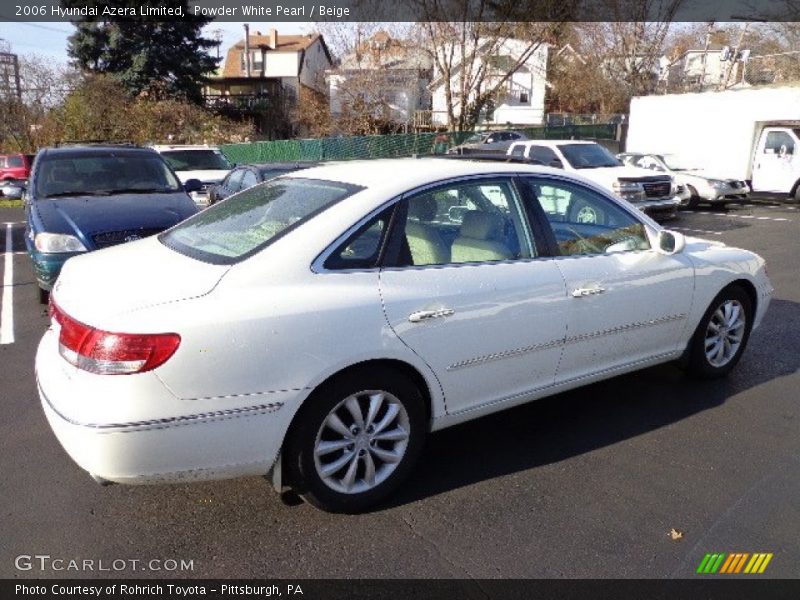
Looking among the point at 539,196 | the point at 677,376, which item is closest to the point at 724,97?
the point at 677,376

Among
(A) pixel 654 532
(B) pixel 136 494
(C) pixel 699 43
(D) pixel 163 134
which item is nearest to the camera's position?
(A) pixel 654 532

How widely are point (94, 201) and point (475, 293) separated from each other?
486 cm

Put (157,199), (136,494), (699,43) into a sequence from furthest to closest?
(699,43) < (157,199) < (136,494)

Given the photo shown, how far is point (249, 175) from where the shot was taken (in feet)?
32.8

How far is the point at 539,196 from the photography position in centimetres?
360

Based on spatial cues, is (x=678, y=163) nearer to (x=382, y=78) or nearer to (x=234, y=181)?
(x=234, y=181)

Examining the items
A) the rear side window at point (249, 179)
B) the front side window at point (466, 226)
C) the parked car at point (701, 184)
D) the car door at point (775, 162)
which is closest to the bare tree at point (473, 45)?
the parked car at point (701, 184)

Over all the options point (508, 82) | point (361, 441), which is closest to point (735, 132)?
point (361, 441)

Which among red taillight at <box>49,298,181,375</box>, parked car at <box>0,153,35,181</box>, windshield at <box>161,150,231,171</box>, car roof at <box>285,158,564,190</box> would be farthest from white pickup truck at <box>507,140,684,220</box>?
parked car at <box>0,153,35,181</box>

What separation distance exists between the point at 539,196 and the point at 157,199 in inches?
177

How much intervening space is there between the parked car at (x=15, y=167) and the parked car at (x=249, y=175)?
1414cm

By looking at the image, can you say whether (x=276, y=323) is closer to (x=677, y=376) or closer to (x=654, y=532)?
(x=654, y=532)

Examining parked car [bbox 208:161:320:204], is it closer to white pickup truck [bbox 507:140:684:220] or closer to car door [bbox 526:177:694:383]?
white pickup truck [bbox 507:140:684:220]

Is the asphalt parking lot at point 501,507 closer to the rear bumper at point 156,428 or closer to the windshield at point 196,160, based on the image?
the rear bumper at point 156,428
